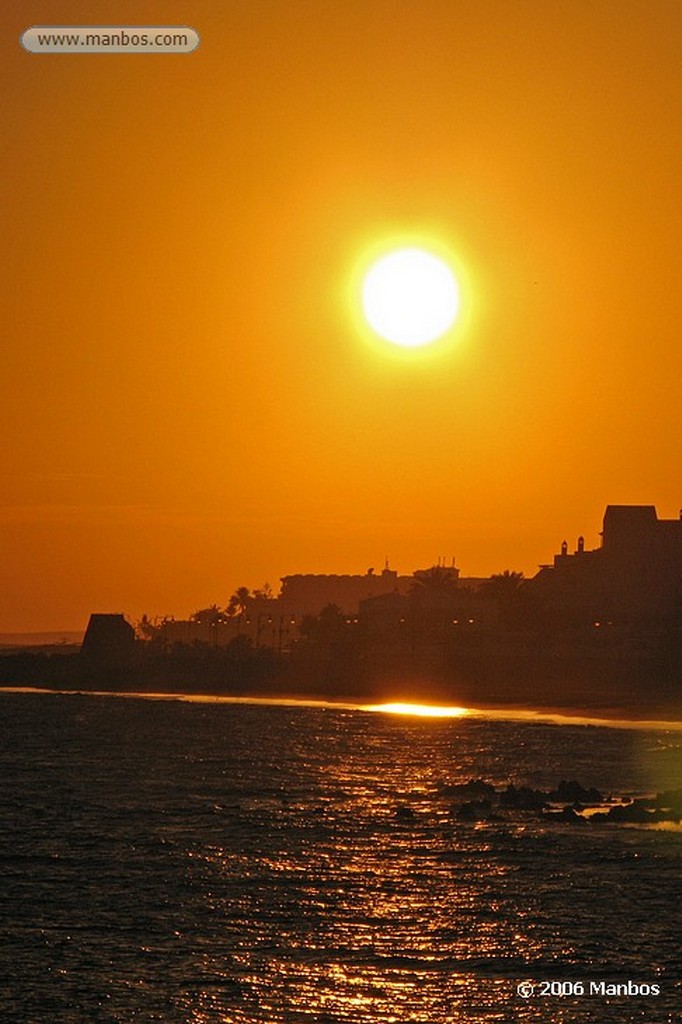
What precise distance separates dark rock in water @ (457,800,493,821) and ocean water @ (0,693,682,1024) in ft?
2.36

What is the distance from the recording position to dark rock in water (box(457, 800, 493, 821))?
70.9 meters

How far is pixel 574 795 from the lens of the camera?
77.4 meters

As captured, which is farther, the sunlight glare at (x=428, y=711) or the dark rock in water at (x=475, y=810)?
the sunlight glare at (x=428, y=711)

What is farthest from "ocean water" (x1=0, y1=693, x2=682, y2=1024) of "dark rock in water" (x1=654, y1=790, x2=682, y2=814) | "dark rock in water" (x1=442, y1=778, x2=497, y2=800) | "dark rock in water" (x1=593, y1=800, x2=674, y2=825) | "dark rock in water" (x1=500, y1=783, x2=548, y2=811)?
→ "dark rock in water" (x1=654, y1=790, x2=682, y2=814)

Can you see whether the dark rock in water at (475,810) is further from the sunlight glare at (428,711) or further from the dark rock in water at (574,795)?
the sunlight glare at (428,711)

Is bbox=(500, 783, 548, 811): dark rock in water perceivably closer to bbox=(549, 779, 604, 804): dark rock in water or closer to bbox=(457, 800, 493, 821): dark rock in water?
bbox=(549, 779, 604, 804): dark rock in water

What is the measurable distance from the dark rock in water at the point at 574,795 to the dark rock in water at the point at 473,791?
113 inches

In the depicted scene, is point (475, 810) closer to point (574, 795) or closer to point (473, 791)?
point (574, 795)

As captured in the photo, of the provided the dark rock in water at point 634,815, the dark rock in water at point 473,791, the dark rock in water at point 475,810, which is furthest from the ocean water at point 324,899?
the dark rock in water at point 634,815

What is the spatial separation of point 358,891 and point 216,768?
50448mm

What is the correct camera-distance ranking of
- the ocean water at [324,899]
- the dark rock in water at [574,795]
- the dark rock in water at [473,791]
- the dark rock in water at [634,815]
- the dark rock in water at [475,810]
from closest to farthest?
the ocean water at [324,899]
the dark rock in water at [634,815]
the dark rock in water at [475,810]
the dark rock in water at [574,795]
the dark rock in water at [473,791]

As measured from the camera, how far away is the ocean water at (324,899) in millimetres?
37219

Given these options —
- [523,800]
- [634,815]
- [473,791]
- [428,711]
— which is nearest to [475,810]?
[523,800]

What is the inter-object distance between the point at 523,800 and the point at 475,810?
168 inches
